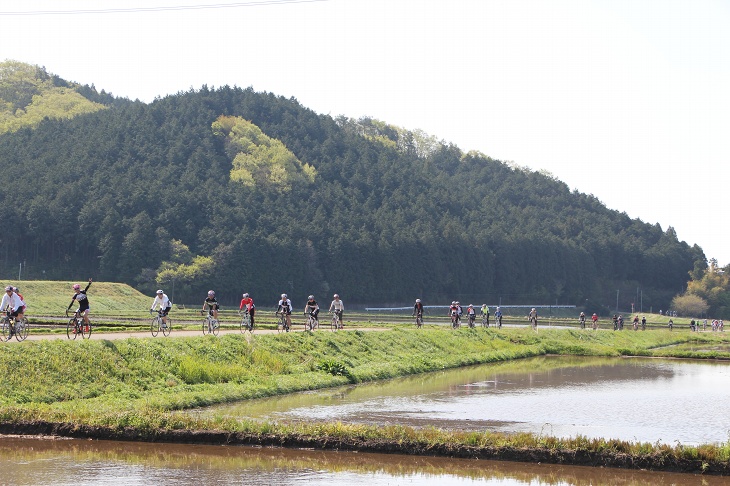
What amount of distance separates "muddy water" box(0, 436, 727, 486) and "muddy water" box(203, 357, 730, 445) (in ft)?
10.4

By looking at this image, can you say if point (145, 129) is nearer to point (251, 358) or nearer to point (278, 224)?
point (278, 224)

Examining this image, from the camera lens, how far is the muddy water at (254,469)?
1420 centimetres

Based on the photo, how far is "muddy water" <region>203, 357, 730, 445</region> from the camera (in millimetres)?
20828

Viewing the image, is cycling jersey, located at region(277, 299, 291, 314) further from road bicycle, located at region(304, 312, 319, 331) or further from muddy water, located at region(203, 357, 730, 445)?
muddy water, located at region(203, 357, 730, 445)

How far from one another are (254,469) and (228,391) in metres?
9.53

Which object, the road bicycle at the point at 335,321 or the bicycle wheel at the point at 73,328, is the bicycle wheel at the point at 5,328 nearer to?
the bicycle wheel at the point at 73,328

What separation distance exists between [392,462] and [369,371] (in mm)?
16127

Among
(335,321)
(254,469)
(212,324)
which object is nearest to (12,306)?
(212,324)

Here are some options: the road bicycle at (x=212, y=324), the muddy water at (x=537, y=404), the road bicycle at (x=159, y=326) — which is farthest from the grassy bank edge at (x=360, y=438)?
the road bicycle at (x=212, y=324)

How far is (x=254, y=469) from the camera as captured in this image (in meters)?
15.2

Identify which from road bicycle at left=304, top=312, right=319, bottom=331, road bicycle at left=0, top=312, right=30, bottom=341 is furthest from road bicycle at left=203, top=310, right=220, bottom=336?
road bicycle at left=0, top=312, right=30, bottom=341

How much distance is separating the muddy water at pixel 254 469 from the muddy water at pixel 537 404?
317 centimetres

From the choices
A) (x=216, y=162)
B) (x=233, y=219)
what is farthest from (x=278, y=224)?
(x=216, y=162)

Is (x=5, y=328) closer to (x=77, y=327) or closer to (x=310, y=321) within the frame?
(x=77, y=327)
